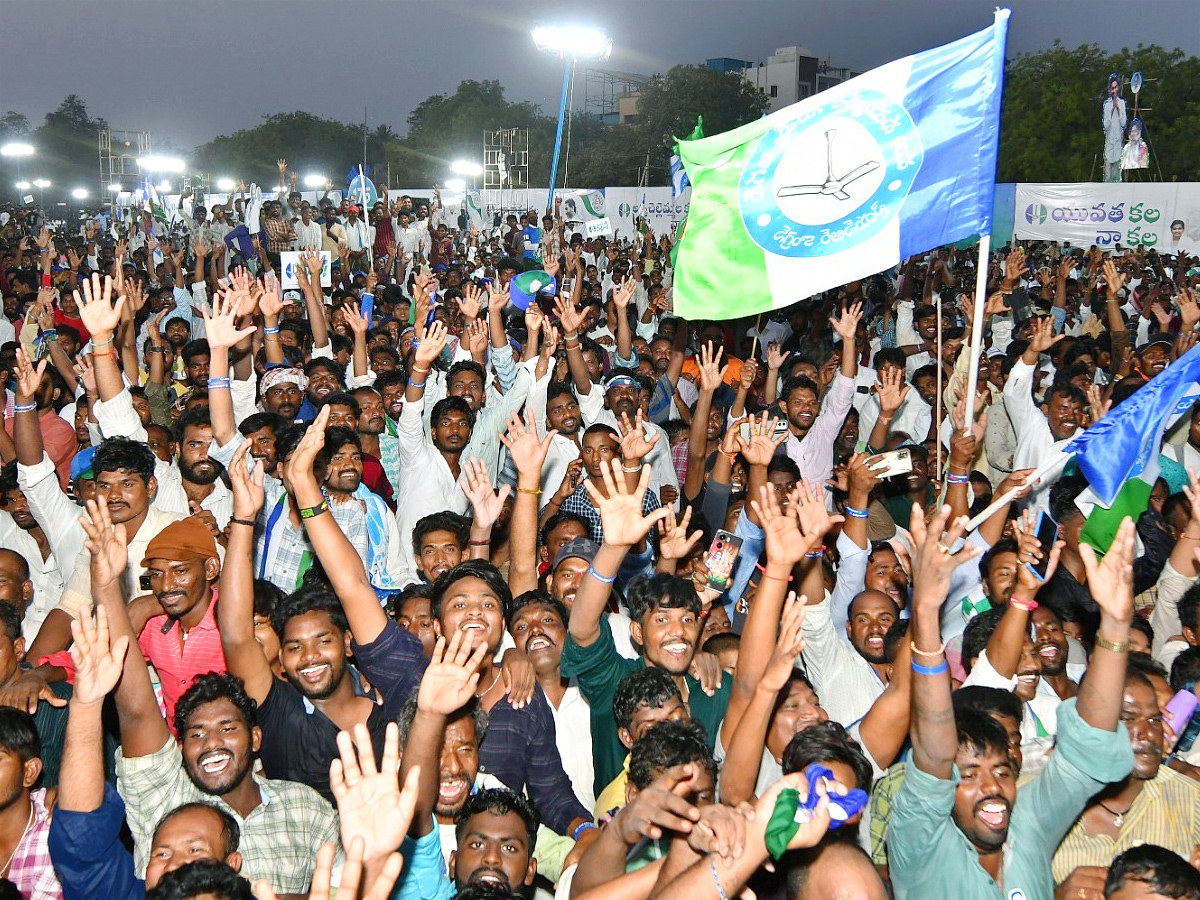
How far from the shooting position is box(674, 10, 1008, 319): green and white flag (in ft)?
16.5

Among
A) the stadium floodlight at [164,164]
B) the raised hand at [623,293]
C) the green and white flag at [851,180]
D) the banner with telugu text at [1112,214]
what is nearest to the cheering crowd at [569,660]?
the green and white flag at [851,180]

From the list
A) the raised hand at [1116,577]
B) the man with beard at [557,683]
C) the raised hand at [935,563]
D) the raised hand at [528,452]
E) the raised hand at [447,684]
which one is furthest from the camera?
the raised hand at [528,452]

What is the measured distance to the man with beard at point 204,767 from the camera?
3230 mm

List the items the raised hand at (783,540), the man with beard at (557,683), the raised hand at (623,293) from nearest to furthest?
the raised hand at (783,540) < the man with beard at (557,683) < the raised hand at (623,293)

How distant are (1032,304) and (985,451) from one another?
6.33m

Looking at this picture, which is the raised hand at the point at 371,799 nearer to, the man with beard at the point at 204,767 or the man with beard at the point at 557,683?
the man with beard at the point at 204,767

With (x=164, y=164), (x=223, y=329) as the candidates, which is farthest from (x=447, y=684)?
(x=164, y=164)

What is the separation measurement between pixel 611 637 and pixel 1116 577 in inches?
62.3

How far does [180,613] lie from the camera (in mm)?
4039

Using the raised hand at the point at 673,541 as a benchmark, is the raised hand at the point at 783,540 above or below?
above

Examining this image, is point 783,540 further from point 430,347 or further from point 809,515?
point 430,347

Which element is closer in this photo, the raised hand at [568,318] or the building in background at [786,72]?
the raised hand at [568,318]

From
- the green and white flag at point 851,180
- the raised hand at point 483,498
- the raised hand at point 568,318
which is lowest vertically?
the raised hand at point 483,498

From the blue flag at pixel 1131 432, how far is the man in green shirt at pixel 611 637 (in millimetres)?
1650
